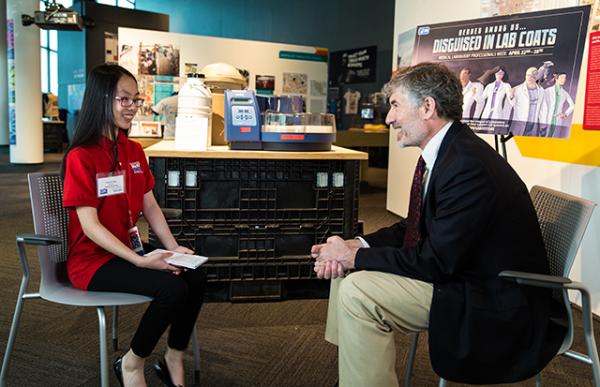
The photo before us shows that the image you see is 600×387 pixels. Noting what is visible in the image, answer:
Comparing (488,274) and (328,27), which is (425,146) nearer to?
(488,274)

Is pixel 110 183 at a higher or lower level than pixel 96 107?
lower

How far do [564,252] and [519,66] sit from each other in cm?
169

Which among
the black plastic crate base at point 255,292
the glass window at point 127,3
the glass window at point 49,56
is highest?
the glass window at point 127,3

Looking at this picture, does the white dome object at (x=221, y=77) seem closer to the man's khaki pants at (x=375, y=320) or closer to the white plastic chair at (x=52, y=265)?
the white plastic chair at (x=52, y=265)

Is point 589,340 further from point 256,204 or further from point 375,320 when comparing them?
point 256,204

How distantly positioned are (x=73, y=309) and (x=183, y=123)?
1167 mm

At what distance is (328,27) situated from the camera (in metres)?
11.8

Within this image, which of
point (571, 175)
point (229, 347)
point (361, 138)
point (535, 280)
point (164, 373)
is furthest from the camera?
point (361, 138)

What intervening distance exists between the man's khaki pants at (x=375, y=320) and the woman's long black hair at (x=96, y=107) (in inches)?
39.0

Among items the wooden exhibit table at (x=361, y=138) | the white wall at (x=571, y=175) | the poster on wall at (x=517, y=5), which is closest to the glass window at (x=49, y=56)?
the wooden exhibit table at (x=361, y=138)

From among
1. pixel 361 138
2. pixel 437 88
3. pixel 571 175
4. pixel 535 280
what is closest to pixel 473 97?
pixel 571 175

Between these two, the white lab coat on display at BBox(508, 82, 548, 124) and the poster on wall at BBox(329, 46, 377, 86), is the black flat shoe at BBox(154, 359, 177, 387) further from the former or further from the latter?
the poster on wall at BBox(329, 46, 377, 86)

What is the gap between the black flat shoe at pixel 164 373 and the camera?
1979mm

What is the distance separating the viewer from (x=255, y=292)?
3121 mm
